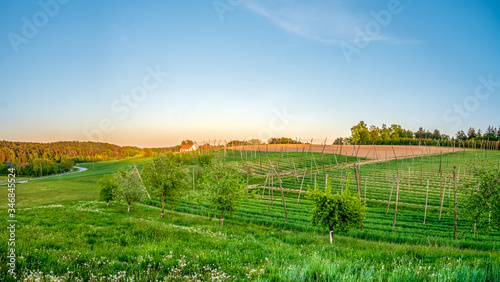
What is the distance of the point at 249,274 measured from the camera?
5.11m

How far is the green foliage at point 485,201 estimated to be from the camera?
578 inches

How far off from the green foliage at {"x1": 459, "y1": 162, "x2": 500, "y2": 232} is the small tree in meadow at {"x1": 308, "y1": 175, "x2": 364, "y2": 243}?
6822mm

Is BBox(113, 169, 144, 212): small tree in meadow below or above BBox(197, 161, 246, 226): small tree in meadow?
below

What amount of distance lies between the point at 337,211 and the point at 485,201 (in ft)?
28.7

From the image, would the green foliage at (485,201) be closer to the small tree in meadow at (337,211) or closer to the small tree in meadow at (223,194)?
the small tree in meadow at (337,211)

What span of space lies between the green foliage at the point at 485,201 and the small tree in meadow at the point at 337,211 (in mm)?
6822

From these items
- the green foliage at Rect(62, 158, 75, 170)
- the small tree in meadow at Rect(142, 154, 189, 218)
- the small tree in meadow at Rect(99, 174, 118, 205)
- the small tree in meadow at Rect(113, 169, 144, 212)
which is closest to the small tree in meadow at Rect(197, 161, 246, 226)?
the small tree in meadow at Rect(142, 154, 189, 218)

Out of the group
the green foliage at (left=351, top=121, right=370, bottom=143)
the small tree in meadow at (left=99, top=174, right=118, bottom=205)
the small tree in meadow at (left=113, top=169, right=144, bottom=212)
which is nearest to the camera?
the small tree in meadow at (left=113, top=169, right=144, bottom=212)

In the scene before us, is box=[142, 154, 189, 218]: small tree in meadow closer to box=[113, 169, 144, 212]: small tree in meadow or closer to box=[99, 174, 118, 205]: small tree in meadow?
box=[113, 169, 144, 212]: small tree in meadow

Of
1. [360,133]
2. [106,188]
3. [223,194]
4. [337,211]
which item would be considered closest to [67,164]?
[106,188]

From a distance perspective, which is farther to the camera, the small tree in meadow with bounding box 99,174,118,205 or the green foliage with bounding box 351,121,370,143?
the green foliage with bounding box 351,121,370,143

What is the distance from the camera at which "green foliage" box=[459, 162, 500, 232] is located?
14677 mm

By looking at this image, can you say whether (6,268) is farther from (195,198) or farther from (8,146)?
(8,146)

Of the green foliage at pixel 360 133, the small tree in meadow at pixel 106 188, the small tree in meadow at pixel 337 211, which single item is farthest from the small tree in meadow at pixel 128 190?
the green foliage at pixel 360 133
